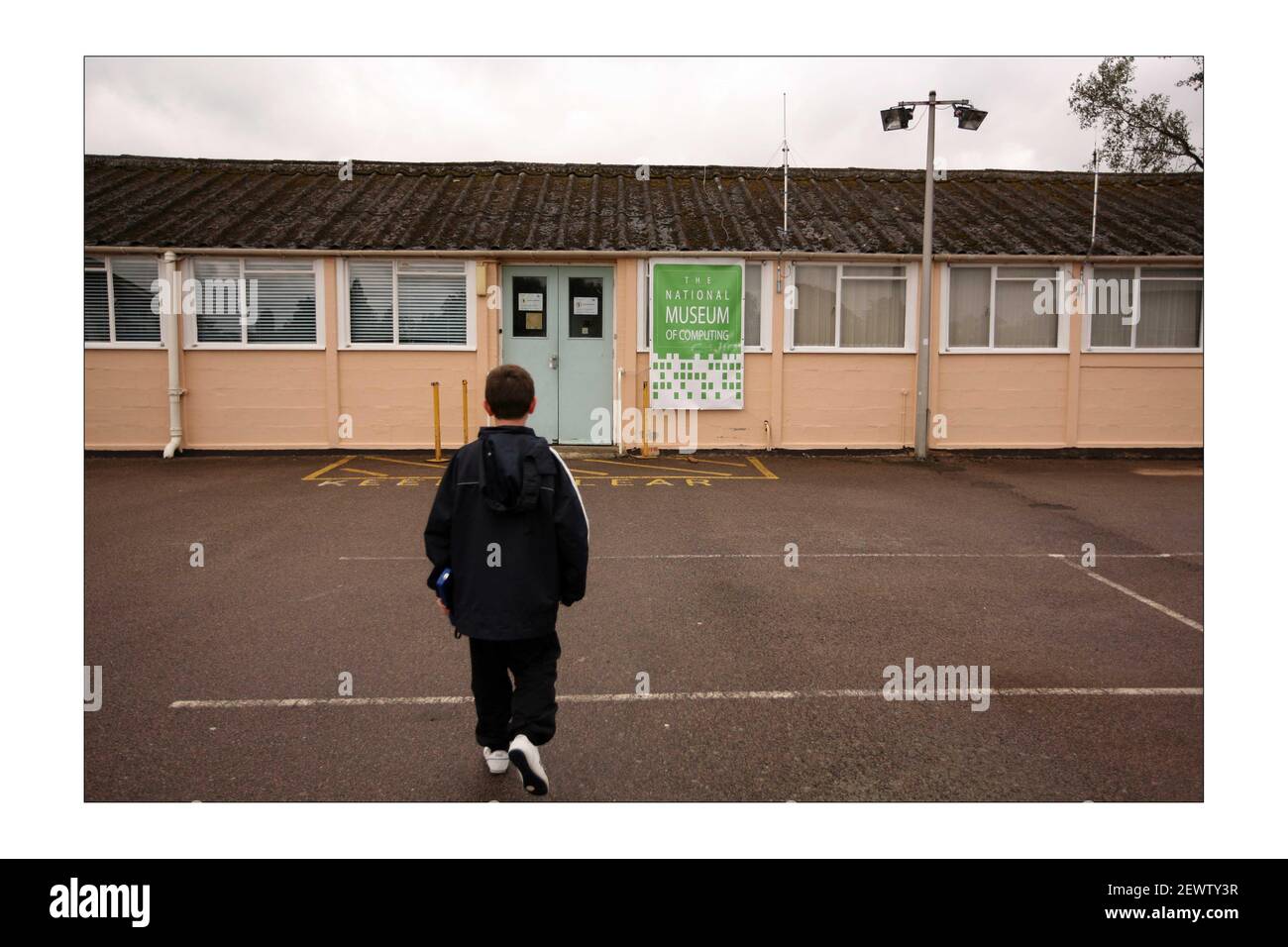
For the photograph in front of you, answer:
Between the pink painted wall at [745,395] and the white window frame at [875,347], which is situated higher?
the white window frame at [875,347]

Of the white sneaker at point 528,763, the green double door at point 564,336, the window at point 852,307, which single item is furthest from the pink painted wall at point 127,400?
the white sneaker at point 528,763

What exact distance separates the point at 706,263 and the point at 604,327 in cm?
199

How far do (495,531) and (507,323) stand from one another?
12237 millimetres

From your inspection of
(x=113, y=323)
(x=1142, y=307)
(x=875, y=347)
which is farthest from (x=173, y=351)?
(x=1142, y=307)

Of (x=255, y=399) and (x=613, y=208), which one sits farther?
(x=613, y=208)

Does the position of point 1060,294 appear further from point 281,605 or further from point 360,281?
point 281,605

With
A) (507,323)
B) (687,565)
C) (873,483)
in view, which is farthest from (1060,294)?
(687,565)

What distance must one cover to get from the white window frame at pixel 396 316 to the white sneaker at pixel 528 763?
12217 mm

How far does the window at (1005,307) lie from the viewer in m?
15.8

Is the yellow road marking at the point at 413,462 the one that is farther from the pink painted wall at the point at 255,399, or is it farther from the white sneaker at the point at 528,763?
the white sneaker at the point at 528,763

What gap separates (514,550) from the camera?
3.74 m

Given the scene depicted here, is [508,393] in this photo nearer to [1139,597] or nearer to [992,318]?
[1139,597]

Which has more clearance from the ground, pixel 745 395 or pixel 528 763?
pixel 745 395

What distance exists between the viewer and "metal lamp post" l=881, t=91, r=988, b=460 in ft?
46.1
